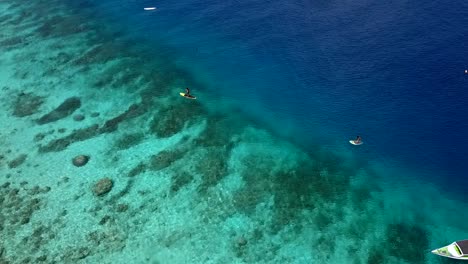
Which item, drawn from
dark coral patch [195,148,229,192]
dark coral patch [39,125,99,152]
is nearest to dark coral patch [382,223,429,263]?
dark coral patch [195,148,229,192]

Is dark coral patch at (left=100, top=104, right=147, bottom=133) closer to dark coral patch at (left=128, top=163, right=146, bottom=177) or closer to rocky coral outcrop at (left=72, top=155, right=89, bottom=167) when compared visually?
rocky coral outcrop at (left=72, top=155, right=89, bottom=167)

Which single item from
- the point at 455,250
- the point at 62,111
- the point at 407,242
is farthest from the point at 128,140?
the point at 455,250

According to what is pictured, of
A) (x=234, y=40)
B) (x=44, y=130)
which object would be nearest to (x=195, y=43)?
(x=234, y=40)

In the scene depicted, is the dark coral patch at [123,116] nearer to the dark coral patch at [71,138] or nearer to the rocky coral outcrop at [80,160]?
the dark coral patch at [71,138]

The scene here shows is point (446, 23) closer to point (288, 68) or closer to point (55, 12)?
point (288, 68)

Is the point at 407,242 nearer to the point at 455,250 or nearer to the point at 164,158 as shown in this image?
the point at 455,250

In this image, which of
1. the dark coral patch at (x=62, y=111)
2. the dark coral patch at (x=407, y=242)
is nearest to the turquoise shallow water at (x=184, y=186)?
the dark coral patch at (x=407, y=242)
